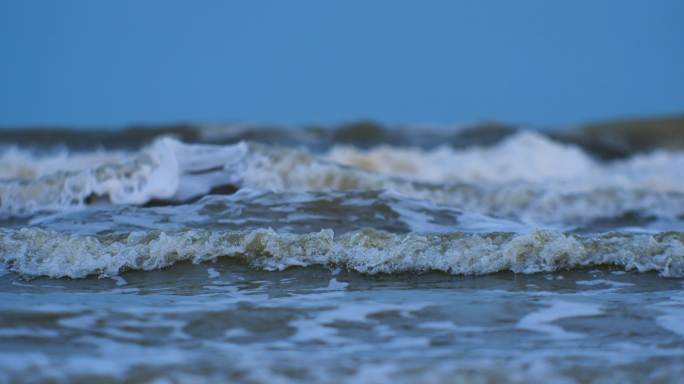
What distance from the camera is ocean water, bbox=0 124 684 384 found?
1.38m

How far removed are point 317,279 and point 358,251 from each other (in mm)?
234

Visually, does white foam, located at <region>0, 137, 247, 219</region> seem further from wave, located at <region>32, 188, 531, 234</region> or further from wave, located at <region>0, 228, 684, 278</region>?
wave, located at <region>0, 228, 684, 278</region>

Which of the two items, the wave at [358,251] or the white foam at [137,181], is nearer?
the wave at [358,251]

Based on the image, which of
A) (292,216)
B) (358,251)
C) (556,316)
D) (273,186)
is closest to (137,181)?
(273,186)

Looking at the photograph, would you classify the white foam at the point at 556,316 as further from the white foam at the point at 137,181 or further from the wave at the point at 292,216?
the white foam at the point at 137,181

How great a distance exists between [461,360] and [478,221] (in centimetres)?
194

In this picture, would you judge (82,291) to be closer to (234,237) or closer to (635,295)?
(234,237)

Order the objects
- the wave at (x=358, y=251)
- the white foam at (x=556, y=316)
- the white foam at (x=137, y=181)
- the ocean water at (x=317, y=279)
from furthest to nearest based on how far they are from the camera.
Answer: the white foam at (x=137, y=181) < the wave at (x=358, y=251) < the white foam at (x=556, y=316) < the ocean water at (x=317, y=279)

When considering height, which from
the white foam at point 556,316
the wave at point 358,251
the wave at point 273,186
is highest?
the wave at point 273,186

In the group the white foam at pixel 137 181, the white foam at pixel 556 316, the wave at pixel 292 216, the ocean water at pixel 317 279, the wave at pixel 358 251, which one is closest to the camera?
the ocean water at pixel 317 279

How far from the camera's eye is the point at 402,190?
447 centimetres

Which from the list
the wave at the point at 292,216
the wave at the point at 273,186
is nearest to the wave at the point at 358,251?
the wave at the point at 292,216

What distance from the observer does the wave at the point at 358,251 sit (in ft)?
7.81

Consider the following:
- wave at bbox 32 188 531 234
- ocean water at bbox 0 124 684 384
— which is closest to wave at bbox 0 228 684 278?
ocean water at bbox 0 124 684 384
